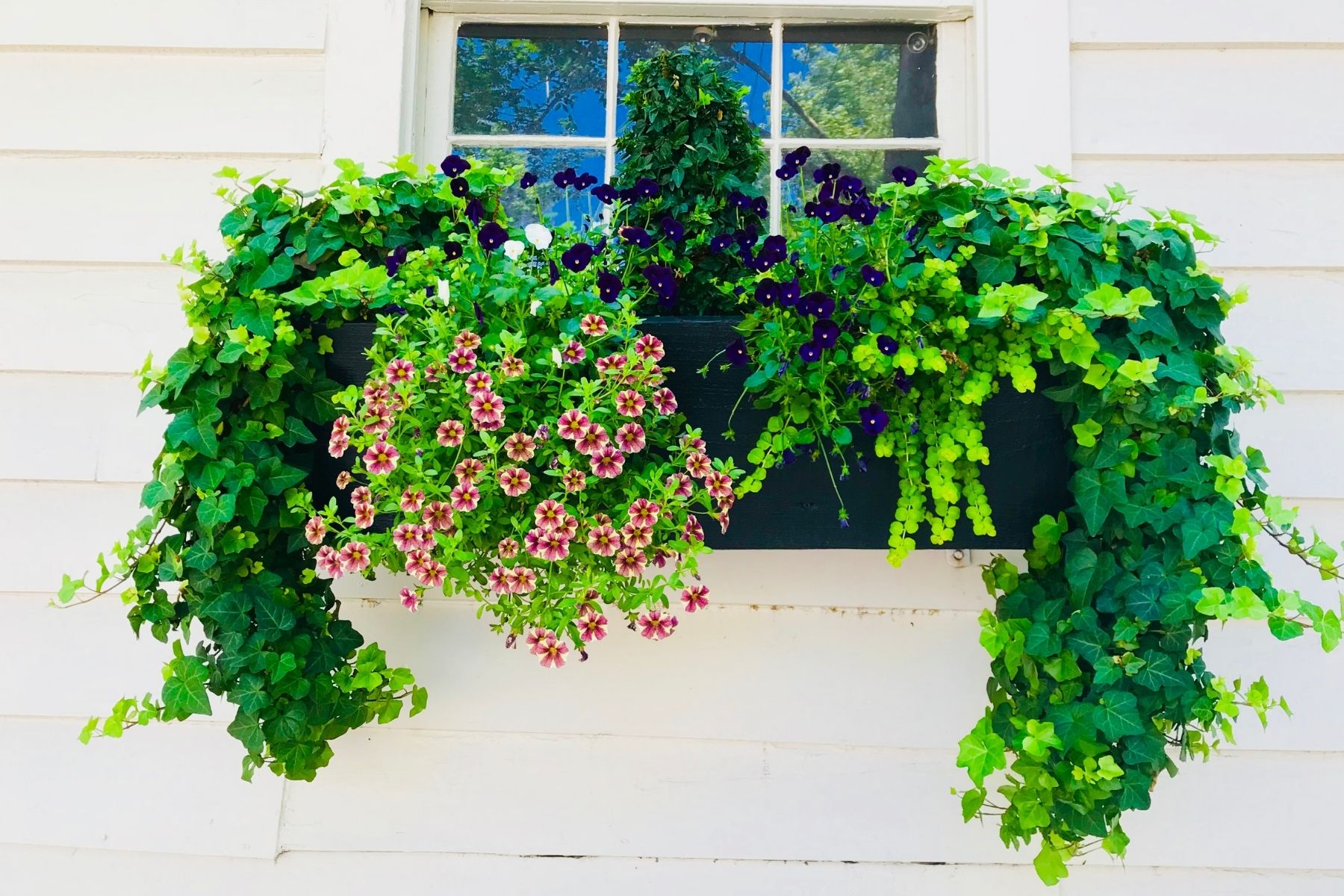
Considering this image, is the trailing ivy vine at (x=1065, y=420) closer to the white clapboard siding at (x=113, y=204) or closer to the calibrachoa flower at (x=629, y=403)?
the calibrachoa flower at (x=629, y=403)

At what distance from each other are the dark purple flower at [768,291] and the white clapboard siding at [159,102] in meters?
0.90

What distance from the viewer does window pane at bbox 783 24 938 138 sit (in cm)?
174

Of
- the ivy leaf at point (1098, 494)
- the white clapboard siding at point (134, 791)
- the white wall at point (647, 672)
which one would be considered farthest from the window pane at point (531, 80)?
the white clapboard siding at point (134, 791)

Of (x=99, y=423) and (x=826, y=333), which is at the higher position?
(x=826, y=333)

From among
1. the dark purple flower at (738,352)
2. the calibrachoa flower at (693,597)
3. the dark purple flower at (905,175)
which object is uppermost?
the dark purple flower at (905,175)

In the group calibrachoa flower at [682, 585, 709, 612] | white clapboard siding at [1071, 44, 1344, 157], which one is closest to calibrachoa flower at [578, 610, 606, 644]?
calibrachoa flower at [682, 585, 709, 612]

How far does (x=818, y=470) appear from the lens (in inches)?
50.9

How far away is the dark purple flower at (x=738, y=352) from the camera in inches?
49.2

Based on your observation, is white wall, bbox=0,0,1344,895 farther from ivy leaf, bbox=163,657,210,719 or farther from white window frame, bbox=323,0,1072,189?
ivy leaf, bbox=163,657,210,719

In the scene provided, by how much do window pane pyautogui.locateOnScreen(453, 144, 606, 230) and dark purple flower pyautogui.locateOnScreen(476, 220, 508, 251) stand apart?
0.40 m

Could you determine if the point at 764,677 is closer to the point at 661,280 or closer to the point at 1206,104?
the point at 661,280

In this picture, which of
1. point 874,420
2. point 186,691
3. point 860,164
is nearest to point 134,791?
point 186,691

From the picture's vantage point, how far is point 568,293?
1269 mm

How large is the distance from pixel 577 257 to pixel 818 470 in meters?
0.45
